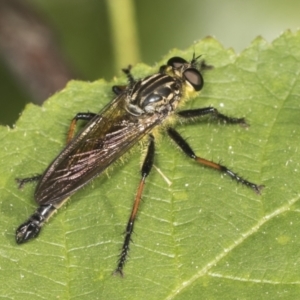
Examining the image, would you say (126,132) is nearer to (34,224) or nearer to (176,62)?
(176,62)

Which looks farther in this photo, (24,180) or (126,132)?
(126,132)

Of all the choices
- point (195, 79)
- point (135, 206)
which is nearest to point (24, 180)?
point (135, 206)

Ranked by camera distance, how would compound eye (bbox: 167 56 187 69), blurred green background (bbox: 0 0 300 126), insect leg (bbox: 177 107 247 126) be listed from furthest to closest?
1. blurred green background (bbox: 0 0 300 126)
2. compound eye (bbox: 167 56 187 69)
3. insect leg (bbox: 177 107 247 126)

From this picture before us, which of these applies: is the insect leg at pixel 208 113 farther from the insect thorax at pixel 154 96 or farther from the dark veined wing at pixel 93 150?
the dark veined wing at pixel 93 150

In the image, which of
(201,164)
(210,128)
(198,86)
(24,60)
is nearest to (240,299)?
(201,164)

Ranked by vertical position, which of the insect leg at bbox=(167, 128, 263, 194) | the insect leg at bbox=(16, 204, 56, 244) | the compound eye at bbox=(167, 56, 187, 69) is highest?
the compound eye at bbox=(167, 56, 187, 69)

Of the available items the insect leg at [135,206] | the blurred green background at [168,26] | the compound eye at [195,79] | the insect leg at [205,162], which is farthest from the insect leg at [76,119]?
the blurred green background at [168,26]

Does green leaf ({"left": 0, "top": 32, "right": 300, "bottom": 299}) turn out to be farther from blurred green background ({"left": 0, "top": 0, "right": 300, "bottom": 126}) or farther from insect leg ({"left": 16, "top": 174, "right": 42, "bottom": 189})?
blurred green background ({"left": 0, "top": 0, "right": 300, "bottom": 126})

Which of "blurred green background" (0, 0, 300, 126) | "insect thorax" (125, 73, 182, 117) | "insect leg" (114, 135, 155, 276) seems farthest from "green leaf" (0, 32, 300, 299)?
"blurred green background" (0, 0, 300, 126)
